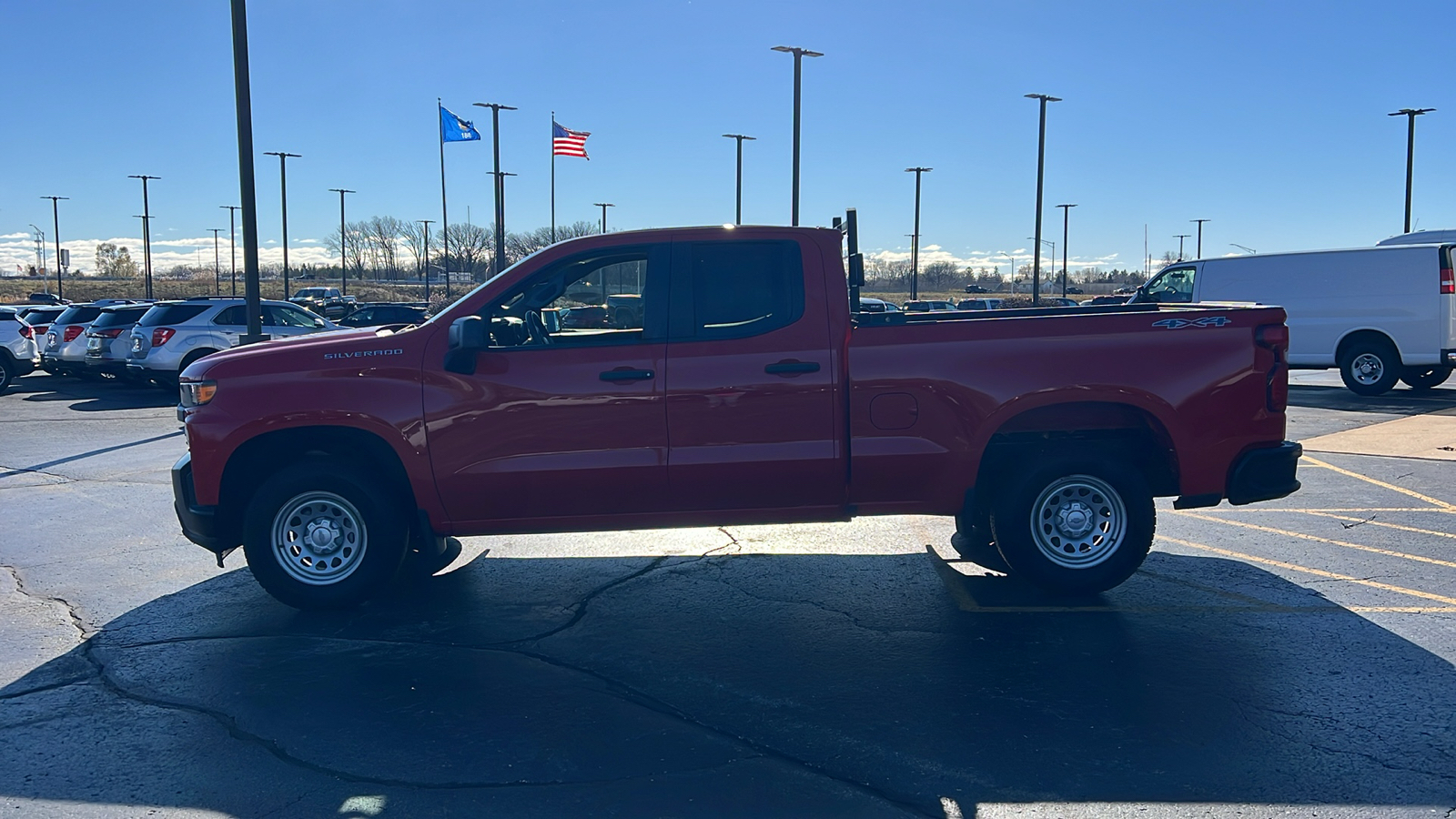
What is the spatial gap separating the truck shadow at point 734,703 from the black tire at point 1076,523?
21 cm

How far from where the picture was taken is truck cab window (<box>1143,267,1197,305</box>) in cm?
1891

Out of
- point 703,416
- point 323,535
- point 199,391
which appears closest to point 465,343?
point 703,416

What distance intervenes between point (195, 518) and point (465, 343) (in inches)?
72.0

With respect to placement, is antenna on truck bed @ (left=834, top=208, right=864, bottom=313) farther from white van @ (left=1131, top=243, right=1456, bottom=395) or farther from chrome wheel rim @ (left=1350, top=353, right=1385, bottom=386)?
chrome wheel rim @ (left=1350, top=353, right=1385, bottom=386)

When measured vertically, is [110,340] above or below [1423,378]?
above

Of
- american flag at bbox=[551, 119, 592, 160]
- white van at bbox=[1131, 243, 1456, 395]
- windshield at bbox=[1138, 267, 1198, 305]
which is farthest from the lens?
american flag at bbox=[551, 119, 592, 160]

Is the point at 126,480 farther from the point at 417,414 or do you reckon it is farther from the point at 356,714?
the point at 356,714

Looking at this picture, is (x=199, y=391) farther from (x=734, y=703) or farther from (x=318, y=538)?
(x=734, y=703)

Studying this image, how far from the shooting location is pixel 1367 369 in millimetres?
17109

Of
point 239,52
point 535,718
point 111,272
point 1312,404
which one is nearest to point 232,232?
point 111,272

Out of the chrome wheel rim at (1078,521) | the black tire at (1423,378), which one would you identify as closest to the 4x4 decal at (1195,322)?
the chrome wheel rim at (1078,521)

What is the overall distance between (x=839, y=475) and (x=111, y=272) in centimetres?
15652

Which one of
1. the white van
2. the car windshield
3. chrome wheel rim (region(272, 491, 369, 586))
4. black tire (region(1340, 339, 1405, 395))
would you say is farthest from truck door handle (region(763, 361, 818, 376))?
the car windshield

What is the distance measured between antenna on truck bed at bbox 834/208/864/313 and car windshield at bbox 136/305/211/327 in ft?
52.9
